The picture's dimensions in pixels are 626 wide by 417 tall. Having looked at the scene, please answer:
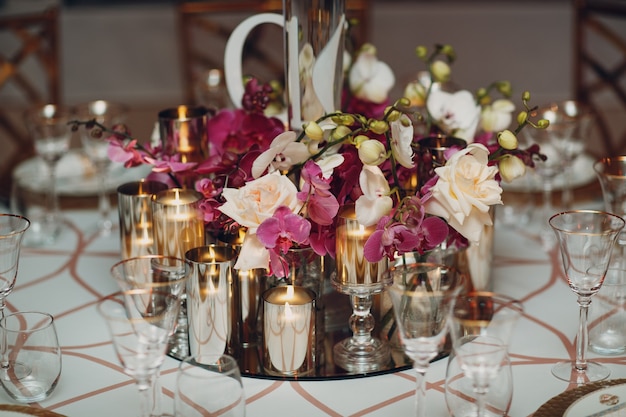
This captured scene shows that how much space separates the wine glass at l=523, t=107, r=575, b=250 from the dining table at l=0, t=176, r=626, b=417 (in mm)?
29

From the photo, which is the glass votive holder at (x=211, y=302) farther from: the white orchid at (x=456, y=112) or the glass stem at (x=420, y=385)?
the white orchid at (x=456, y=112)

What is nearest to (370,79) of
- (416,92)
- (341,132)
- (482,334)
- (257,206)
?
(416,92)

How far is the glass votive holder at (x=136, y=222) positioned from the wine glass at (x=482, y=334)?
1.89ft

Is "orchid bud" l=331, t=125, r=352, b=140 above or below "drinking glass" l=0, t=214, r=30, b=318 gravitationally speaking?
above

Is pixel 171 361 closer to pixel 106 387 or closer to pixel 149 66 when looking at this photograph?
pixel 106 387

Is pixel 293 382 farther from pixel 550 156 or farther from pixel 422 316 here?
pixel 550 156

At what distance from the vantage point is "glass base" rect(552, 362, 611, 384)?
1182 millimetres

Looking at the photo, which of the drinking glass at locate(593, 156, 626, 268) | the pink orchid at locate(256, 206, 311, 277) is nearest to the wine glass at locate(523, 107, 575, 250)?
the drinking glass at locate(593, 156, 626, 268)

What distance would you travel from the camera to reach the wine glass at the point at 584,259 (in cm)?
112

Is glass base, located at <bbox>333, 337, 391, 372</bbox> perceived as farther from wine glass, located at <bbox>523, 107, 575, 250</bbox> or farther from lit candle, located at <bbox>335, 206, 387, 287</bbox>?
wine glass, located at <bbox>523, 107, 575, 250</bbox>

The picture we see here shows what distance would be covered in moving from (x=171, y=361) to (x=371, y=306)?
11.2 inches

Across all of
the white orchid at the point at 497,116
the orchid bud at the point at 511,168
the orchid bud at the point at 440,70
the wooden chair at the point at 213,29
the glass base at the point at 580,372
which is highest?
the wooden chair at the point at 213,29

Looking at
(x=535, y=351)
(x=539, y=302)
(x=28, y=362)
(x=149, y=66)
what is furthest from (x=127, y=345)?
(x=149, y=66)

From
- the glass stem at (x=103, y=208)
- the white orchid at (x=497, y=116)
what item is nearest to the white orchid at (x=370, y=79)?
the white orchid at (x=497, y=116)
